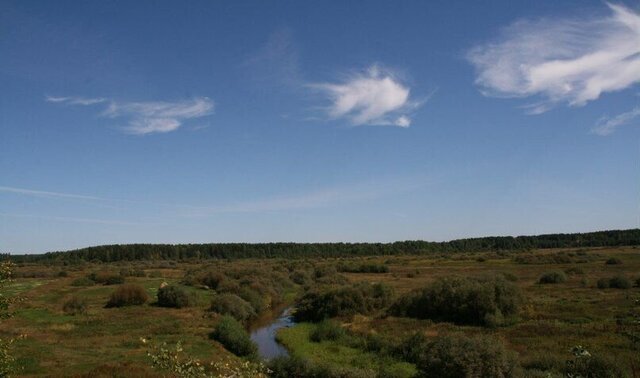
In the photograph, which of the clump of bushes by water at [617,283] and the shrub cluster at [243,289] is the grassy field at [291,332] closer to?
the clump of bushes by water at [617,283]

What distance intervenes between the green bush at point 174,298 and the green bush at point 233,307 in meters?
4.00

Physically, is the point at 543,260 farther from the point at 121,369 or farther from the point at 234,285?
the point at 121,369

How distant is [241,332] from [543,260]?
87096mm

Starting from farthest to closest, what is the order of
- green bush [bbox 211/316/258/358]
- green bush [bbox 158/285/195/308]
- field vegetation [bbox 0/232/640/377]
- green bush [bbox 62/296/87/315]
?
green bush [bbox 158/285/195/308], green bush [bbox 62/296/87/315], green bush [bbox 211/316/258/358], field vegetation [bbox 0/232/640/377]

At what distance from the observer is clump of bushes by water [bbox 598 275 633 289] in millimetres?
52188

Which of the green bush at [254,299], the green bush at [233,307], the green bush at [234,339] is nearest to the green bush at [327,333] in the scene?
the green bush at [234,339]

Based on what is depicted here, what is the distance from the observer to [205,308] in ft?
166

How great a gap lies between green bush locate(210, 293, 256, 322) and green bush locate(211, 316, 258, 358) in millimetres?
10442

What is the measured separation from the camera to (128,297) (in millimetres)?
51531

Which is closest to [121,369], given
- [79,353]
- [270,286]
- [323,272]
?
[79,353]

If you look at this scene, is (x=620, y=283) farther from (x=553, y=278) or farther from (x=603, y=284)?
(x=553, y=278)

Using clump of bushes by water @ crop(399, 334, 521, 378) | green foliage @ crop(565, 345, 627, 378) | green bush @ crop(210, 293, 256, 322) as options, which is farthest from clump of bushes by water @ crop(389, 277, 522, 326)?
green foliage @ crop(565, 345, 627, 378)

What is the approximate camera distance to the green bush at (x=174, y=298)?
2008 inches

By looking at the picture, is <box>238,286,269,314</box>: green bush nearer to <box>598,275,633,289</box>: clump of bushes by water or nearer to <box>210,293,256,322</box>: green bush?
<box>210,293,256,322</box>: green bush
